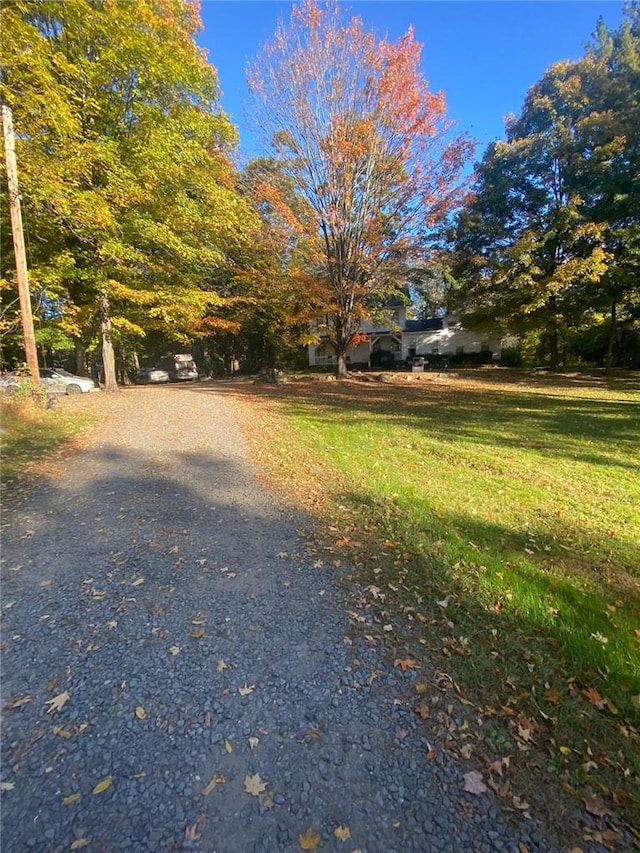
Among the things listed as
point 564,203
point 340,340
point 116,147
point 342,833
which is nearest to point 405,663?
point 342,833

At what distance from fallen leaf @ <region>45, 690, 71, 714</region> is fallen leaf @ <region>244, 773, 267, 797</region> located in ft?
3.83

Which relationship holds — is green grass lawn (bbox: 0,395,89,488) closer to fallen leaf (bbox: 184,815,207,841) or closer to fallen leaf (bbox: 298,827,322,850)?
fallen leaf (bbox: 184,815,207,841)

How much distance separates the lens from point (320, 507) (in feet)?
16.8

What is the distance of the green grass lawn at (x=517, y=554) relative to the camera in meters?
2.26

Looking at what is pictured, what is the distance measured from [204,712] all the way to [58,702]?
2.73 feet

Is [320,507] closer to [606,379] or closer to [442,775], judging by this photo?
[442,775]

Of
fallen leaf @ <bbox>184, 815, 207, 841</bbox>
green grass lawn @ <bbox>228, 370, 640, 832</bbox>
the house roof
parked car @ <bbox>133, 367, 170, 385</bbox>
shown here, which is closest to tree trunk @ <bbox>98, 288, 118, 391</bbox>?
green grass lawn @ <bbox>228, 370, 640, 832</bbox>

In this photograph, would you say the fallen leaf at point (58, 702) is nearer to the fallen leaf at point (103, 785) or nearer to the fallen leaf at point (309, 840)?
the fallen leaf at point (103, 785)

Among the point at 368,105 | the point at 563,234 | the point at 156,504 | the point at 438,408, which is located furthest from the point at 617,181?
the point at 156,504

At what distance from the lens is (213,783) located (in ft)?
6.11

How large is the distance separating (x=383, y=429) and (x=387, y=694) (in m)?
7.50

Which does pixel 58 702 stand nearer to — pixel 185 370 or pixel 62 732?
pixel 62 732

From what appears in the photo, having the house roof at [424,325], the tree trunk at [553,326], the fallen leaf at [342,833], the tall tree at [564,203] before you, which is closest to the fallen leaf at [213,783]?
the fallen leaf at [342,833]

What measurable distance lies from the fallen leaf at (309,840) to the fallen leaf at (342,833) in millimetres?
69
